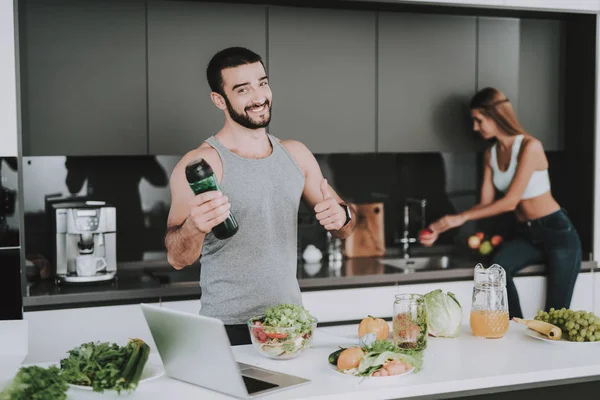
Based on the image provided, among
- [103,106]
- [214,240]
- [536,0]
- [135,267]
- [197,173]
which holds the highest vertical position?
[536,0]

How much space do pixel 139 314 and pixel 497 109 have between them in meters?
2.24

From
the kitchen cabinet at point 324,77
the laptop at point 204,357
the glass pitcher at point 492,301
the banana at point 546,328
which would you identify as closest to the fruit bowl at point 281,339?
the laptop at point 204,357

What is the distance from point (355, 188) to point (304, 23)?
105cm

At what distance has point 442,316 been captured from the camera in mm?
2469

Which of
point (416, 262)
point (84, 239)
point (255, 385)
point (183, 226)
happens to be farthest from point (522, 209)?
point (255, 385)

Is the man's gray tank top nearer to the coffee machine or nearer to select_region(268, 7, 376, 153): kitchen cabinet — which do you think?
the coffee machine

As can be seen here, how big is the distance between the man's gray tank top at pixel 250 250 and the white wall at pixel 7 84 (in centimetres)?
119

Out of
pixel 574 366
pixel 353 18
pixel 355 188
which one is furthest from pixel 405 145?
pixel 574 366

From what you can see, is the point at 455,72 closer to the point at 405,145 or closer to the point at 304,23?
the point at 405,145

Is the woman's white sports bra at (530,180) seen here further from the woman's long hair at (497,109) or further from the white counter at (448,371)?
the white counter at (448,371)

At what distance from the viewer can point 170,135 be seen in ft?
13.1

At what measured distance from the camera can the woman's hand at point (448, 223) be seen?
14.6 feet

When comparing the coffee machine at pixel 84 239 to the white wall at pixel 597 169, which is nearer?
the coffee machine at pixel 84 239

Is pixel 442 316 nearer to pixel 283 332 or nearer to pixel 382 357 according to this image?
pixel 382 357
